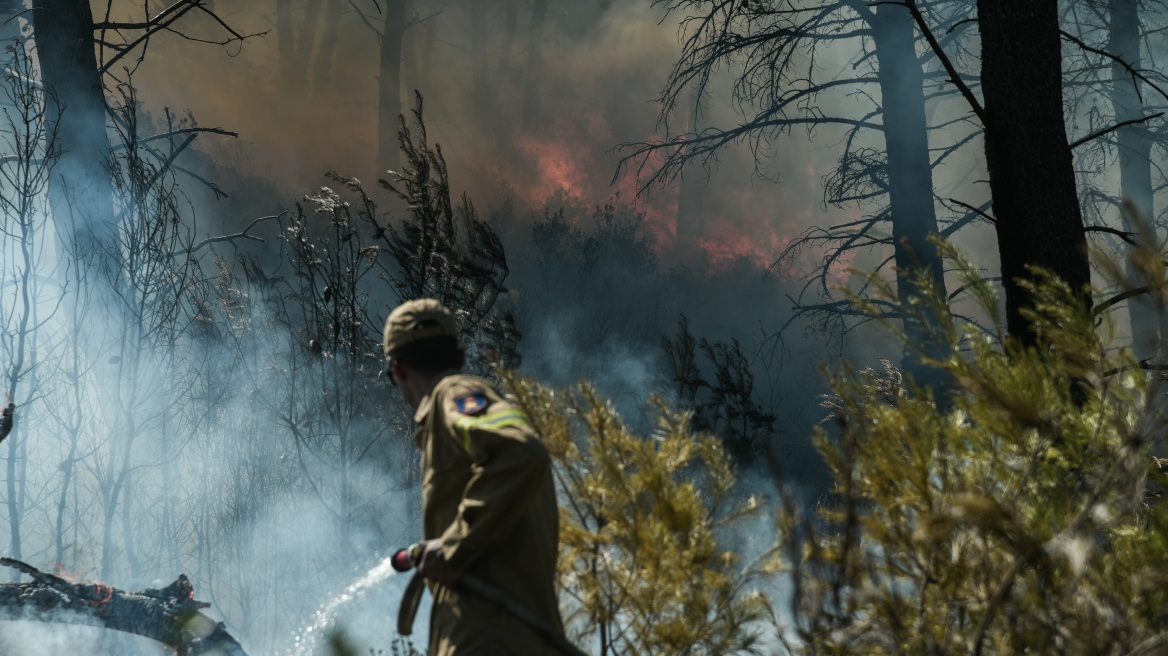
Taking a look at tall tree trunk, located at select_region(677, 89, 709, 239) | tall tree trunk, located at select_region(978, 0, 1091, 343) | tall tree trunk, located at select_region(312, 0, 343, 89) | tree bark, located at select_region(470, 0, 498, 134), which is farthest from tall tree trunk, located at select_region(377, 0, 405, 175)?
tall tree trunk, located at select_region(978, 0, 1091, 343)

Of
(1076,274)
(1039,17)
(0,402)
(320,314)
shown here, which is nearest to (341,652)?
(1076,274)

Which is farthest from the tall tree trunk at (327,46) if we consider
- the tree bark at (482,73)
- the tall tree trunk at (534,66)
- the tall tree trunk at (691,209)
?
the tall tree trunk at (691,209)

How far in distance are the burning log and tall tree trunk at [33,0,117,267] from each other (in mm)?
3128

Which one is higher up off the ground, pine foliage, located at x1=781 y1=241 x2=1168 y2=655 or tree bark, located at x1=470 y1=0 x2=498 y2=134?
tree bark, located at x1=470 y1=0 x2=498 y2=134

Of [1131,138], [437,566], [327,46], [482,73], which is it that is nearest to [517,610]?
[437,566]

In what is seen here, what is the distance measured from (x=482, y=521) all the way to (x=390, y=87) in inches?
808

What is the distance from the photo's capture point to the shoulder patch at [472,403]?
95.6 inches

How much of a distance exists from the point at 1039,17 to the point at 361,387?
5714 mm

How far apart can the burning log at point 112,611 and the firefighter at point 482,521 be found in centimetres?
297

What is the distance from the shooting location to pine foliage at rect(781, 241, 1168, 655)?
1.85 metres

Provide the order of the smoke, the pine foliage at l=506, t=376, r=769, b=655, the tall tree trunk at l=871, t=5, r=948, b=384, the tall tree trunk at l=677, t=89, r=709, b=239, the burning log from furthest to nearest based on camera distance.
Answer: the tall tree trunk at l=677, t=89, r=709, b=239 < the tall tree trunk at l=871, t=5, r=948, b=384 < the smoke < the burning log < the pine foliage at l=506, t=376, r=769, b=655

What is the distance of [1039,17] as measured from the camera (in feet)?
13.9

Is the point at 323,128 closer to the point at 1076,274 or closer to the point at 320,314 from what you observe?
the point at 320,314

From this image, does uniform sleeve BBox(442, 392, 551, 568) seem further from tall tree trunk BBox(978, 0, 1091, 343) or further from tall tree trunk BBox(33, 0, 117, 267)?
tall tree trunk BBox(33, 0, 117, 267)
